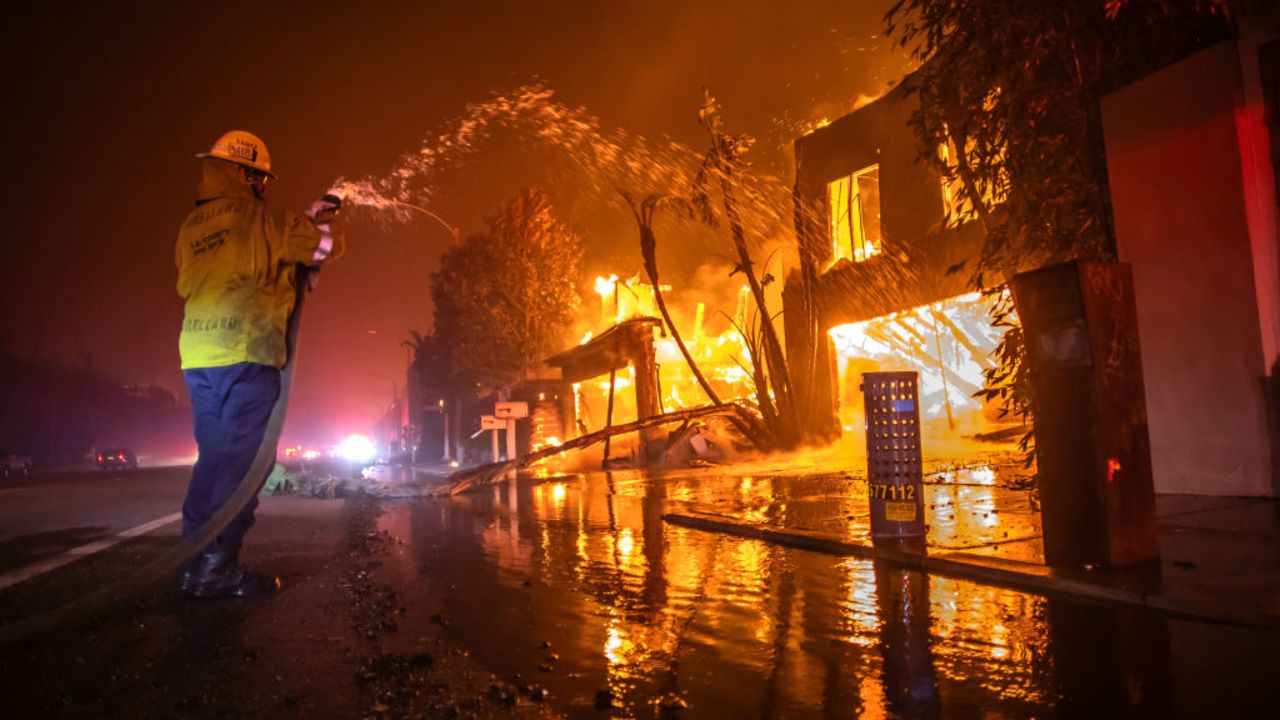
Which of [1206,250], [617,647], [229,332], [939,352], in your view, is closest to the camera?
[617,647]

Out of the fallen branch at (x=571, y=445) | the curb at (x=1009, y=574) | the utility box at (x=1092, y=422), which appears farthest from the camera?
the fallen branch at (x=571, y=445)

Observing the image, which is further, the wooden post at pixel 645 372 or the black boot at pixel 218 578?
the wooden post at pixel 645 372

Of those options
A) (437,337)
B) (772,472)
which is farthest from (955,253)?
(437,337)

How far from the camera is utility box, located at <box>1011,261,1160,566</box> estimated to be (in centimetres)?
453

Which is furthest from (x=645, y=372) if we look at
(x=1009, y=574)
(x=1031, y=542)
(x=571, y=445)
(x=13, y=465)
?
(x=13, y=465)

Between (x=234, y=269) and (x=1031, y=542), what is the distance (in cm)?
525

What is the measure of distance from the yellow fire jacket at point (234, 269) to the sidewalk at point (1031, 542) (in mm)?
4007

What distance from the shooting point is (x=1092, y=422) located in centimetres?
454

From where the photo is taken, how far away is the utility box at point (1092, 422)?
4.53m

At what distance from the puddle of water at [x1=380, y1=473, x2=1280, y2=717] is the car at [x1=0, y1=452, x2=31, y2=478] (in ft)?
130

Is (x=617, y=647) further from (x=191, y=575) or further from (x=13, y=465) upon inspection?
(x=13, y=465)

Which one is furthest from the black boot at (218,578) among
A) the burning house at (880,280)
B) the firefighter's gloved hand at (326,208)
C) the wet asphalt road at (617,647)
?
the burning house at (880,280)

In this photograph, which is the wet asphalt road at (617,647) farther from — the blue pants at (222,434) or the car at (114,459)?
the car at (114,459)

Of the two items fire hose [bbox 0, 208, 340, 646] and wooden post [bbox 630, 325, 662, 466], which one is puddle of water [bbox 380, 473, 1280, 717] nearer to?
fire hose [bbox 0, 208, 340, 646]
